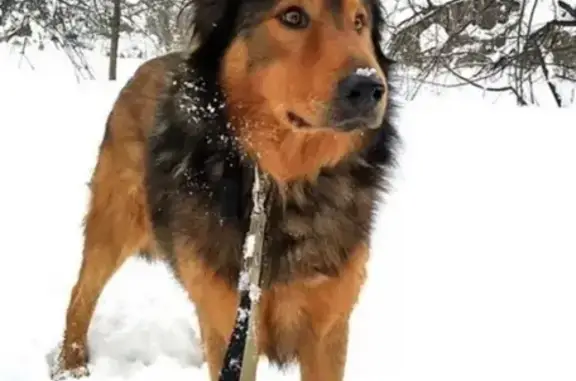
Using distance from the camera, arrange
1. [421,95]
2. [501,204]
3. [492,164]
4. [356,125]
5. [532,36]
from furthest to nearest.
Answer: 1. [532,36]
2. [421,95]
3. [492,164]
4. [501,204]
5. [356,125]

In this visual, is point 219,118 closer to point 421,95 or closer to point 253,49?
point 253,49

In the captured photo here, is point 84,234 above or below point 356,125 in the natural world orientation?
below

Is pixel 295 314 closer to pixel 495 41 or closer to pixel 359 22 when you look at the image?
pixel 359 22

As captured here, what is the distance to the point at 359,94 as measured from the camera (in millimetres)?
2482

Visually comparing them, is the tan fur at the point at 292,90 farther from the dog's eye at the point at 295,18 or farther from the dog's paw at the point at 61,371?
the dog's paw at the point at 61,371

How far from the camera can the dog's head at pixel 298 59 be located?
2520 millimetres

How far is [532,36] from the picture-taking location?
46.4ft

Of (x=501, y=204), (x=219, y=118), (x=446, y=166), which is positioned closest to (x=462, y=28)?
(x=446, y=166)

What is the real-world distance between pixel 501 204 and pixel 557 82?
8.39 meters

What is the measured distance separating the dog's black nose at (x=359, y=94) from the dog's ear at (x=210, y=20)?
718 mm

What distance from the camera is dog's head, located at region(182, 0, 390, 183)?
252cm

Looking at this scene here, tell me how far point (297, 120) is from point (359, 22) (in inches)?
20.2

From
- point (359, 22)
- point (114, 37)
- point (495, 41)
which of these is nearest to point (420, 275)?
point (359, 22)

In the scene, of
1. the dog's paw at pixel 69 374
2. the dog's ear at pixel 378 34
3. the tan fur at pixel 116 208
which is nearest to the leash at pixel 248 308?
the dog's ear at pixel 378 34
